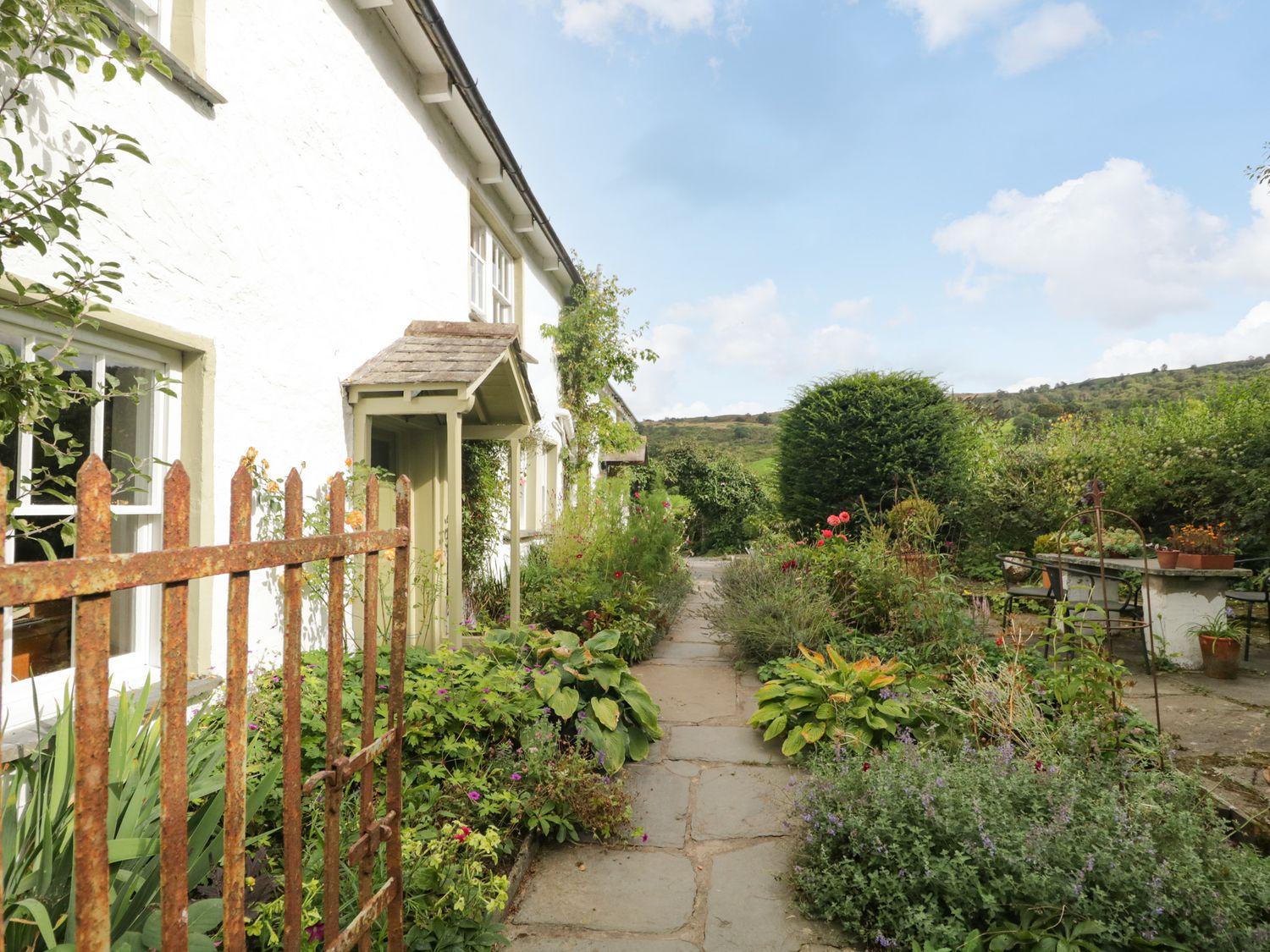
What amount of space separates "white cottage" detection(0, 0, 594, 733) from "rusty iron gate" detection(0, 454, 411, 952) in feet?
2.14

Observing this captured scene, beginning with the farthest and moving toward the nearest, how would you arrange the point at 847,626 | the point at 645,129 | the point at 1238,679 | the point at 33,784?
the point at 645,129 < the point at 847,626 < the point at 1238,679 < the point at 33,784

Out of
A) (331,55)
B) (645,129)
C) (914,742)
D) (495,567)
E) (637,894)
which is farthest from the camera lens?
(495,567)

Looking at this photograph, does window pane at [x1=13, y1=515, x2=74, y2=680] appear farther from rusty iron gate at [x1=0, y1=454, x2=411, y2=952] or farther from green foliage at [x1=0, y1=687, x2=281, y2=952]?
rusty iron gate at [x1=0, y1=454, x2=411, y2=952]

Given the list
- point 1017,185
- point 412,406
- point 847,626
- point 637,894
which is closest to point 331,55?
point 412,406

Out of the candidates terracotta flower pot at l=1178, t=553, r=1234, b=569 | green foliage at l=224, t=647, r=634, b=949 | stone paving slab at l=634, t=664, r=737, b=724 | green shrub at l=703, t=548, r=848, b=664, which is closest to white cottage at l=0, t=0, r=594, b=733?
green foliage at l=224, t=647, r=634, b=949

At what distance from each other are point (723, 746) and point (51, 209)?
426cm

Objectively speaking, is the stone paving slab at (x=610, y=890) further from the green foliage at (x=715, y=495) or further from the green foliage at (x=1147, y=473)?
the green foliage at (x=715, y=495)

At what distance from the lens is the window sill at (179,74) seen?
10.2ft

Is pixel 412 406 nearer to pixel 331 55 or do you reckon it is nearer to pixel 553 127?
pixel 331 55

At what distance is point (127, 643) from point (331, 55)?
12.7ft

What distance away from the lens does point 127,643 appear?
10.5 feet

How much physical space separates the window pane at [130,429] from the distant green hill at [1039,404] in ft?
72.9

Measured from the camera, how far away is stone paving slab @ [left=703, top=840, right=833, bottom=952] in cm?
274

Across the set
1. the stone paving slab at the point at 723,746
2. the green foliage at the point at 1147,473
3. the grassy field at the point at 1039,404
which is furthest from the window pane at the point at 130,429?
the grassy field at the point at 1039,404
